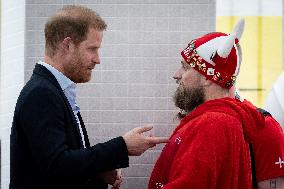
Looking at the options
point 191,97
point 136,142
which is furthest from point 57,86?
point 191,97

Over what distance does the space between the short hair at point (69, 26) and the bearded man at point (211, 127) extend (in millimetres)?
457

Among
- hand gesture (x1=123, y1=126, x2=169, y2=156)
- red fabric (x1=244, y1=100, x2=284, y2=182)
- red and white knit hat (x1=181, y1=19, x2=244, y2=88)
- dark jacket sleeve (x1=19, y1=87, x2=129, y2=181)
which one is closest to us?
dark jacket sleeve (x1=19, y1=87, x2=129, y2=181)

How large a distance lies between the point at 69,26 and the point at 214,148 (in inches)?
26.7

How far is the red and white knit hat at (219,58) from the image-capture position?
1991 millimetres

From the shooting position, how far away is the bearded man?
179cm

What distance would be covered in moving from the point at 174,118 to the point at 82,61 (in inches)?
42.1

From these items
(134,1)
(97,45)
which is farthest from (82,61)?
(134,1)

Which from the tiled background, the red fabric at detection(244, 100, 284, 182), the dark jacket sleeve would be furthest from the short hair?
the tiled background

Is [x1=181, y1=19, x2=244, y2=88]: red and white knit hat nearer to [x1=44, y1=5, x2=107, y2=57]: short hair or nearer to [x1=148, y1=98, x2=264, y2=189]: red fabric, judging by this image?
[x1=148, y1=98, x2=264, y2=189]: red fabric

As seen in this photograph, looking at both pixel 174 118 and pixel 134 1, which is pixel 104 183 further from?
pixel 134 1

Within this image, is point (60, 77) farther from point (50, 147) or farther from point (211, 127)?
Answer: point (211, 127)

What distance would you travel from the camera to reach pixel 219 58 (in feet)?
6.66

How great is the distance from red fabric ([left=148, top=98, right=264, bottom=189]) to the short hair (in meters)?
0.53

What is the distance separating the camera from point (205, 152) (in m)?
1.79
